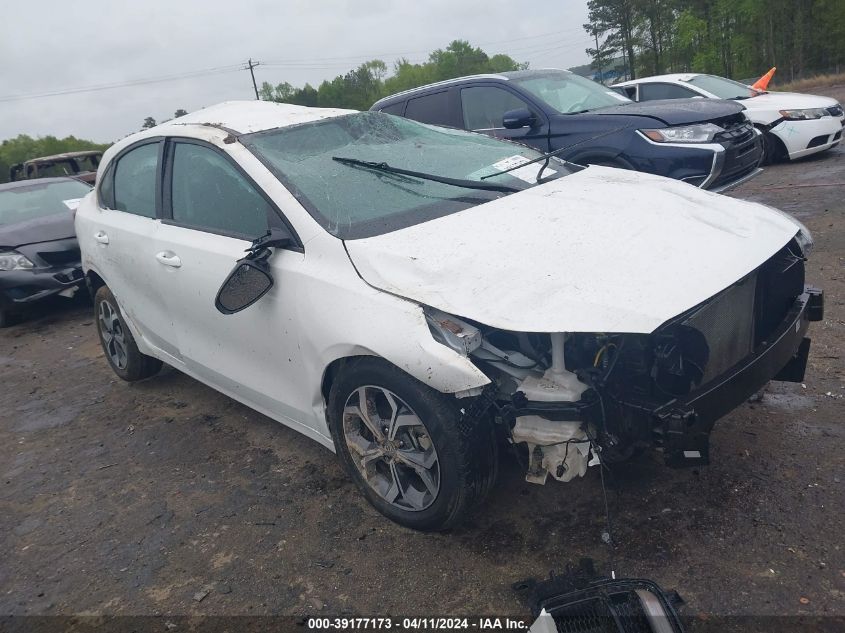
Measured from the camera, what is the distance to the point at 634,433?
2322 millimetres

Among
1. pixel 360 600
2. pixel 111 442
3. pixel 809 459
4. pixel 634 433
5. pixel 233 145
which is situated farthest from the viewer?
pixel 111 442

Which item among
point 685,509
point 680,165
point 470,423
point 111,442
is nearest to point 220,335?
point 111,442

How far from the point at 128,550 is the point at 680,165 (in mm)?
5302

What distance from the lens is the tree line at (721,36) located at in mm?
45312

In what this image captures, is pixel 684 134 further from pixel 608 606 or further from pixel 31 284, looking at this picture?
pixel 31 284

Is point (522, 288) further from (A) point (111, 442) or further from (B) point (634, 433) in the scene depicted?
(A) point (111, 442)

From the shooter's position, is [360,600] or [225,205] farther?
[225,205]

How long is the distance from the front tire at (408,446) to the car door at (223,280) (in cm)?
32

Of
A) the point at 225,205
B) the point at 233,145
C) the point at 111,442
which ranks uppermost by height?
the point at 233,145

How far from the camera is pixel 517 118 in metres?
6.44

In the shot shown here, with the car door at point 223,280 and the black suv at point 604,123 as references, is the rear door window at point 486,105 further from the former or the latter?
the car door at point 223,280

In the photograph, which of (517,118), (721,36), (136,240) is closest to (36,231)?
(136,240)

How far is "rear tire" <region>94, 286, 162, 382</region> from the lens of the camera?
465 cm

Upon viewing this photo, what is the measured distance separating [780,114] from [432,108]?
4981mm
